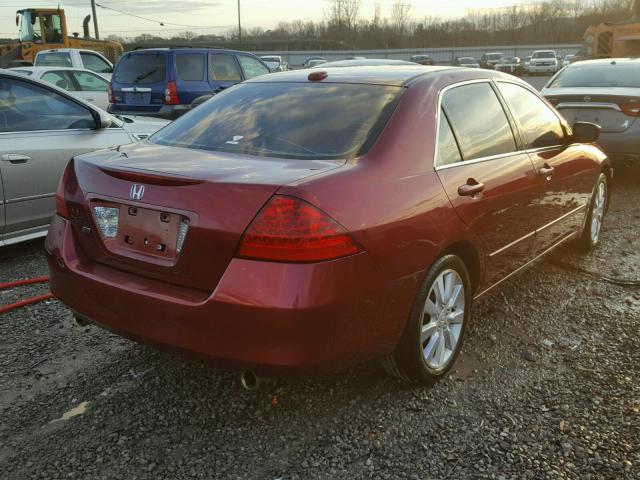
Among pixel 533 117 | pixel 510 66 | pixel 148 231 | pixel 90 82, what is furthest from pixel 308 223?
pixel 510 66

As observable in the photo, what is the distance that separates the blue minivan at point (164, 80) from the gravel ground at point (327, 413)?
24.1 feet

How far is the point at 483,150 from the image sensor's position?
3.35 metres

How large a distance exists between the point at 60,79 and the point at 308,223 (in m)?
11.8

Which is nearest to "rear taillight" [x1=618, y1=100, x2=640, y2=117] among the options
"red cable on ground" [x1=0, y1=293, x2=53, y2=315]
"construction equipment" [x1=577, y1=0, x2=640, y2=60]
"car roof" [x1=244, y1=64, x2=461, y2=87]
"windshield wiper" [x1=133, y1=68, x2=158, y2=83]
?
"car roof" [x1=244, y1=64, x2=461, y2=87]

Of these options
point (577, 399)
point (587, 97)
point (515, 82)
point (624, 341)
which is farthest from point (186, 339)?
point (587, 97)

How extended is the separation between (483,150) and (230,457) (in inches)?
79.8

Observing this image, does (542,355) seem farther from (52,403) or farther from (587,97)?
(587,97)

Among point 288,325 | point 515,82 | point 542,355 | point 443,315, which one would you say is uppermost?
point 515,82

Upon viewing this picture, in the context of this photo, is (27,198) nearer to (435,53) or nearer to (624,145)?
(624,145)

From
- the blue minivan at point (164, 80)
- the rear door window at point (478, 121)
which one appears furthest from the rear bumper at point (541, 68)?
the rear door window at point (478, 121)

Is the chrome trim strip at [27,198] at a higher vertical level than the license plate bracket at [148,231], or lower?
lower

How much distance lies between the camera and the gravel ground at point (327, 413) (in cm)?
247

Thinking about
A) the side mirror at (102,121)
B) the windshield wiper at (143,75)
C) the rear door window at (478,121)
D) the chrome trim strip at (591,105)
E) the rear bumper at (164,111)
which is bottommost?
the rear bumper at (164,111)

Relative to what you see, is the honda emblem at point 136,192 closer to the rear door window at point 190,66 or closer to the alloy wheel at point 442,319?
the alloy wheel at point 442,319
